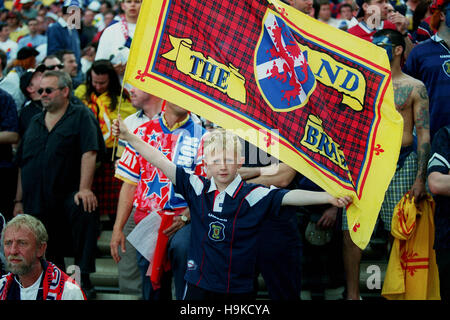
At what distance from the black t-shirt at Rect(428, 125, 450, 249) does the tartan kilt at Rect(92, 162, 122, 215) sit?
10.6 feet

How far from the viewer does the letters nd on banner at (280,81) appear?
4500 mm

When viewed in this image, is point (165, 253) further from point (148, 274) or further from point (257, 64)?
point (257, 64)

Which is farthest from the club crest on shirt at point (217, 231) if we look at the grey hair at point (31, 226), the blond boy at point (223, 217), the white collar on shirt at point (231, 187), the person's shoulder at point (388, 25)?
the person's shoulder at point (388, 25)

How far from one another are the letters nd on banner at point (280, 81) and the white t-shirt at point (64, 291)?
4.26ft

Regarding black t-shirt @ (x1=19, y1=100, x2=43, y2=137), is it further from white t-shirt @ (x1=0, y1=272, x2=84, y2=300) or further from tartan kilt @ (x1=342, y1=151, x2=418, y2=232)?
tartan kilt @ (x1=342, y1=151, x2=418, y2=232)

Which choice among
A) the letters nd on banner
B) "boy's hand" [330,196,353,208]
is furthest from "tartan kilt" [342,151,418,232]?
"boy's hand" [330,196,353,208]

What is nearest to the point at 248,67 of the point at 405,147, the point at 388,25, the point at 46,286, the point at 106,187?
the point at 46,286

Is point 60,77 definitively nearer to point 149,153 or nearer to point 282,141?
point 149,153

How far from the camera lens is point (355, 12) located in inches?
312

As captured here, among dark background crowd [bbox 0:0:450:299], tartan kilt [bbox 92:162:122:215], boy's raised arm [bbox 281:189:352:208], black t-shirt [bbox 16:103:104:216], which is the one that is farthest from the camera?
tartan kilt [bbox 92:162:122:215]

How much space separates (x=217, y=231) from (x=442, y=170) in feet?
5.50

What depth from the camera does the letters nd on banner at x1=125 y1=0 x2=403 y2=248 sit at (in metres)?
4.50

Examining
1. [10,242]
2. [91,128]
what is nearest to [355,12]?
[91,128]

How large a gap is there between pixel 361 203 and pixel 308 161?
42 centimetres
